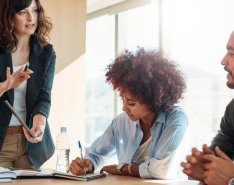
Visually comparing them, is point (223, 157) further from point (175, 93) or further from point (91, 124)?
point (91, 124)

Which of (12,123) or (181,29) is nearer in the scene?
(12,123)

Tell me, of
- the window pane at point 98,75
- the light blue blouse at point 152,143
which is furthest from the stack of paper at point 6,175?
the window pane at point 98,75

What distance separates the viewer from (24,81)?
1855mm

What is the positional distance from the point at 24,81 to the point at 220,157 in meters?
0.97

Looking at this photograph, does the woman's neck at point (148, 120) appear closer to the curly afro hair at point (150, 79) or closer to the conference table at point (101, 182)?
the curly afro hair at point (150, 79)

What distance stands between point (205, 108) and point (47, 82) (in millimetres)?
1660

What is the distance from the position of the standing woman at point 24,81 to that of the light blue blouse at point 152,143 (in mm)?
274

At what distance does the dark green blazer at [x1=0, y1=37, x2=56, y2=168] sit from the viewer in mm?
1828

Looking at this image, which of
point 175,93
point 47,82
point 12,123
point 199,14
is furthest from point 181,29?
point 12,123

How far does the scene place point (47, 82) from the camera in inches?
76.9

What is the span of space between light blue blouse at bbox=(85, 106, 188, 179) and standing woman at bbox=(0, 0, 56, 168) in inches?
10.8

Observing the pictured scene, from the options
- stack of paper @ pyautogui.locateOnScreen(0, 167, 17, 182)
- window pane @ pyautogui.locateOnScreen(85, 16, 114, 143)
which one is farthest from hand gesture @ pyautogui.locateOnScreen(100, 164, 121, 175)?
window pane @ pyautogui.locateOnScreen(85, 16, 114, 143)

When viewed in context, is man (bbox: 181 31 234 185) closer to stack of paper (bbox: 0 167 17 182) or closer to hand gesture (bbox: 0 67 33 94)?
stack of paper (bbox: 0 167 17 182)

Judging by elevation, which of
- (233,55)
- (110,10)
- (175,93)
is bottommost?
(175,93)
